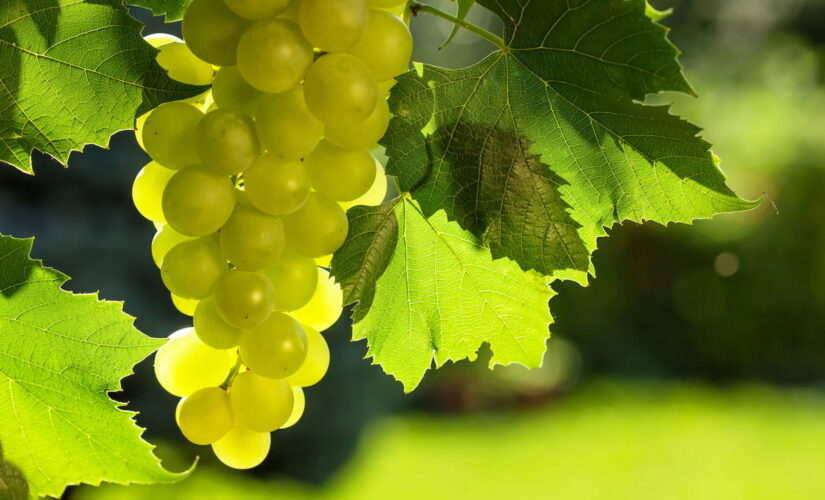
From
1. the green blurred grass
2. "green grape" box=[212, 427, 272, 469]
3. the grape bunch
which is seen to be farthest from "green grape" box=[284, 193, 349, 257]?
the green blurred grass

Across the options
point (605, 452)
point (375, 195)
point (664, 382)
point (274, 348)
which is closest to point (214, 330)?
point (274, 348)

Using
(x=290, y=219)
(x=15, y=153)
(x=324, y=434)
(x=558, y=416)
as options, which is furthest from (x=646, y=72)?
(x=558, y=416)

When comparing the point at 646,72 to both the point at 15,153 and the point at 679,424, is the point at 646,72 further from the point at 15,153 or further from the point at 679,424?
the point at 679,424

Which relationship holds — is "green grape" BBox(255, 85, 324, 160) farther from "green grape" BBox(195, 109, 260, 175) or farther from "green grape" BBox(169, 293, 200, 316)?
"green grape" BBox(169, 293, 200, 316)

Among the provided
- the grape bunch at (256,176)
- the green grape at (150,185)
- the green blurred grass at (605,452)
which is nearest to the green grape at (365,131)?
the grape bunch at (256,176)

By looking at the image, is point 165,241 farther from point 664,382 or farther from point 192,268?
point 664,382

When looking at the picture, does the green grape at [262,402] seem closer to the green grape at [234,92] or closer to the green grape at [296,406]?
the green grape at [296,406]

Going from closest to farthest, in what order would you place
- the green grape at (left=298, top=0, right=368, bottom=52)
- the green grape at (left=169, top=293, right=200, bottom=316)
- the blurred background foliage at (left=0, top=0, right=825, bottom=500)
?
the green grape at (left=298, top=0, right=368, bottom=52), the green grape at (left=169, top=293, right=200, bottom=316), the blurred background foliage at (left=0, top=0, right=825, bottom=500)
